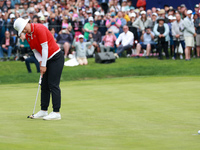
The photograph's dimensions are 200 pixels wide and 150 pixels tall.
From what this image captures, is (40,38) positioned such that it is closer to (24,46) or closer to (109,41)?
(24,46)

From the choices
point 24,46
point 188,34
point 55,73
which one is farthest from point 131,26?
point 55,73

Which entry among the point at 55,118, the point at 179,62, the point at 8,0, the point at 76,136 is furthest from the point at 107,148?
the point at 8,0

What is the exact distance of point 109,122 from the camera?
7.07 metres

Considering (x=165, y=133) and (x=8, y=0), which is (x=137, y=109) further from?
(x=8, y=0)

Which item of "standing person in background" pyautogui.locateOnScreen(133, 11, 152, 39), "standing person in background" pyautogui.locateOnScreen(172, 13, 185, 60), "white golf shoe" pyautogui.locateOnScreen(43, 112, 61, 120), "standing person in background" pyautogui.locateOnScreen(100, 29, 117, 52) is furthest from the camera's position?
"standing person in background" pyautogui.locateOnScreen(133, 11, 152, 39)

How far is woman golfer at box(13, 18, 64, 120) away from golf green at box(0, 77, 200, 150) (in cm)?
33

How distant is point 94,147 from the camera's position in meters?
5.34

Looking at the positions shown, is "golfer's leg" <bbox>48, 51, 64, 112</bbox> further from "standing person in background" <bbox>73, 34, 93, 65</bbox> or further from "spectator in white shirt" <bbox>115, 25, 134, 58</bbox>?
"spectator in white shirt" <bbox>115, 25, 134, 58</bbox>

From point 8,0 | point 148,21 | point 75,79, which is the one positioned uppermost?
point 8,0

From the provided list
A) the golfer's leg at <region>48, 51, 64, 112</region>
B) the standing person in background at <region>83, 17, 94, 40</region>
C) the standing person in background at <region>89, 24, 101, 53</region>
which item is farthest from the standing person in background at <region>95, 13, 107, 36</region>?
the golfer's leg at <region>48, 51, 64, 112</region>

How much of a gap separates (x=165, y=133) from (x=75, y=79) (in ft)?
35.3

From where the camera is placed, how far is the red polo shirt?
739cm

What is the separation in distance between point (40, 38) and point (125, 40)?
1427 centimetres

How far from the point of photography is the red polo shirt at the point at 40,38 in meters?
7.39
